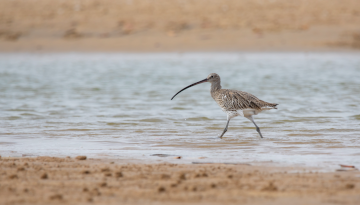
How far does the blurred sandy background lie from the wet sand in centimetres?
1509

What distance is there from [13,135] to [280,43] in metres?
14.4

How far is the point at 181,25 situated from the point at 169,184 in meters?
17.2

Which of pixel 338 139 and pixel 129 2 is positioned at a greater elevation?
pixel 129 2

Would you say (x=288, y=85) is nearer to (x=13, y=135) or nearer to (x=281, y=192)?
(x=13, y=135)

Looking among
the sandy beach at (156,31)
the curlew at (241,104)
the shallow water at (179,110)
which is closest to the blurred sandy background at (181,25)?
the sandy beach at (156,31)

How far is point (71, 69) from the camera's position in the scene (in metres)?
17.2

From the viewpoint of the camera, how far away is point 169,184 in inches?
157

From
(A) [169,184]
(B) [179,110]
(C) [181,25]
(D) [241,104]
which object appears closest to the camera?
(A) [169,184]

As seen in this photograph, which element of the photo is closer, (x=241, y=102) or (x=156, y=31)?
(x=241, y=102)

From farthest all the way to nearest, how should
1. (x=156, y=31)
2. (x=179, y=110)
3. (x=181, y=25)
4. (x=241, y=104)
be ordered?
(x=181, y=25)
(x=156, y=31)
(x=179, y=110)
(x=241, y=104)

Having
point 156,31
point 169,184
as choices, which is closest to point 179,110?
point 169,184

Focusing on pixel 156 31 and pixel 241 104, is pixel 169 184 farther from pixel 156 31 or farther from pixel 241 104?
pixel 156 31

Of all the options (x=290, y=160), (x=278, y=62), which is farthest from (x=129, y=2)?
(x=290, y=160)

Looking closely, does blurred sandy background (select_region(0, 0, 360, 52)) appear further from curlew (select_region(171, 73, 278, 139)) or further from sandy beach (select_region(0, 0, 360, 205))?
curlew (select_region(171, 73, 278, 139))
